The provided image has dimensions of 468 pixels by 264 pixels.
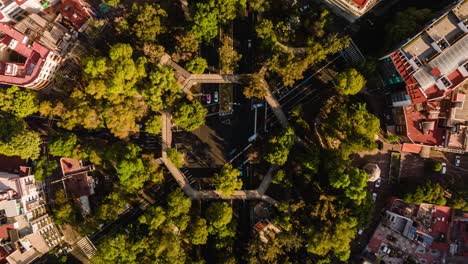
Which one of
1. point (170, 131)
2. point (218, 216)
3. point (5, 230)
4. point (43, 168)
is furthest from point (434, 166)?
point (5, 230)

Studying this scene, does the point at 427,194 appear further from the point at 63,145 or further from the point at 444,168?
the point at 63,145

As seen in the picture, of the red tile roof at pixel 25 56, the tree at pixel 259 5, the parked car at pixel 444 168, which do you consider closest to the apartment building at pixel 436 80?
the parked car at pixel 444 168

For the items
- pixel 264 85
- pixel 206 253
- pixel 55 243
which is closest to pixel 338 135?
pixel 264 85

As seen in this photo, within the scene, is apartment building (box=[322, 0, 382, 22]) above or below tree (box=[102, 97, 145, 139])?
above

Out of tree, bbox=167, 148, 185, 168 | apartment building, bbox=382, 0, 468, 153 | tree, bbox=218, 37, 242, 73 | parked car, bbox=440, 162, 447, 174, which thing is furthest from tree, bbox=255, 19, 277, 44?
parked car, bbox=440, 162, 447, 174

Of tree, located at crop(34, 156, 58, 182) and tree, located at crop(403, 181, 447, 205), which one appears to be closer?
tree, located at crop(403, 181, 447, 205)

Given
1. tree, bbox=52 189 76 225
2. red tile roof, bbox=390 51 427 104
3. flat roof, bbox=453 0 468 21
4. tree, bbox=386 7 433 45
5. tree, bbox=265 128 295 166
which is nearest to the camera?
flat roof, bbox=453 0 468 21

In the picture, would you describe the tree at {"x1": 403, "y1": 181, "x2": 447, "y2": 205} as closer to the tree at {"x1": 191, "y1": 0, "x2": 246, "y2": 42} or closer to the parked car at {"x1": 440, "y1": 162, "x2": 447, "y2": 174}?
the parked car at {"x1": 440, "y1": 162, "x2": 447, "y2": 174}
